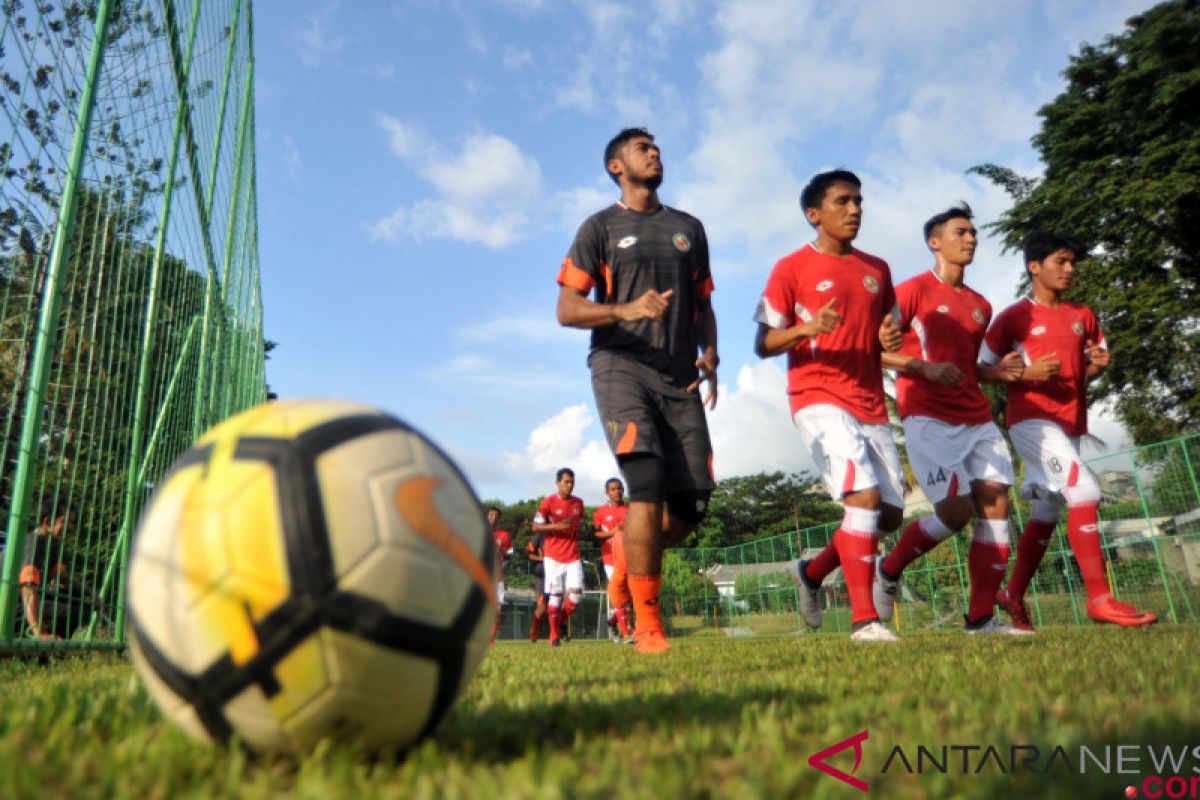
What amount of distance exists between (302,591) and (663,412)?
3.43 m

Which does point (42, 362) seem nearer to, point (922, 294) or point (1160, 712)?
point (1160, 712)

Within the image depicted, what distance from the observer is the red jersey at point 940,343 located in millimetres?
5918

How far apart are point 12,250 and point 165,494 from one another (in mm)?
3394

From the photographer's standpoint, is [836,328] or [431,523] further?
[836,328]

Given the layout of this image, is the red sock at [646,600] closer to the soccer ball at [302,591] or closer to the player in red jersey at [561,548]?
the soccer ball at [302,591]

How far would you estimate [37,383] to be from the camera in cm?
383

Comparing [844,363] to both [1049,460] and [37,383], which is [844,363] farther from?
[37,383]

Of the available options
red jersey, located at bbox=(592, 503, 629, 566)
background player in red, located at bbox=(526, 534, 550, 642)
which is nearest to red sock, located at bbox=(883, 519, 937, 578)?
red jersey, located at bbox=(592, 503, 629, 566)

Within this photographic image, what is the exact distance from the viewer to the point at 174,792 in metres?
1.25

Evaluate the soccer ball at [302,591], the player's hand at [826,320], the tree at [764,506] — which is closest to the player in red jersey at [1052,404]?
the player's hand at [826,320]

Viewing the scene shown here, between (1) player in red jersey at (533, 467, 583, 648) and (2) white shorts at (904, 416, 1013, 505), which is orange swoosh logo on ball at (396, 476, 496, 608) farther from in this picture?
(1) player in red jersey at (533, 467, 583, 648)

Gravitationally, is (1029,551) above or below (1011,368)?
below

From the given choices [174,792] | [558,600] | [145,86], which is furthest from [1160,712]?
[558,600]

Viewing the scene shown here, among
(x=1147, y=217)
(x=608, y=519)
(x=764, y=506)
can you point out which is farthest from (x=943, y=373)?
(x=764, y=506)
